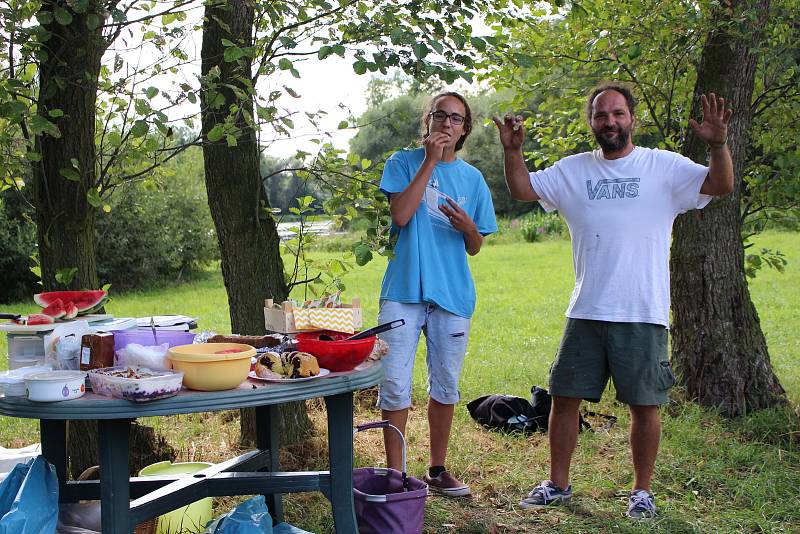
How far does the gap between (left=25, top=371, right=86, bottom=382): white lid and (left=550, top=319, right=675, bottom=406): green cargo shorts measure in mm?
2262

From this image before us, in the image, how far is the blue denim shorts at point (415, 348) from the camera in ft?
12.2

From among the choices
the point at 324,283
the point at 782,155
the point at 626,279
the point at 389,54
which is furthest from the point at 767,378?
the point at 389,54

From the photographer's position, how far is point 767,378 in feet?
17.7

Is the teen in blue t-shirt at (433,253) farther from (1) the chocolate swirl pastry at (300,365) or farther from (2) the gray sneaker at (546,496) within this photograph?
(1) the chocolate swirl pastry at (300,365)

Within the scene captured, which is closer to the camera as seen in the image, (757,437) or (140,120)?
(140,120)

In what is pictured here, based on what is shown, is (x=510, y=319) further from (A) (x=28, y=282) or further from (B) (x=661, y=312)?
(A) (x=28, y=282)

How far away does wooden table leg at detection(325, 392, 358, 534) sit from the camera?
2.77m

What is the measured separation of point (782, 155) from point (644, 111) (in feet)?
3.78

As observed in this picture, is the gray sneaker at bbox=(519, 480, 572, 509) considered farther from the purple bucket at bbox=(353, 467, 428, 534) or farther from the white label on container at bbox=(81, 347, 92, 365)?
the white label on container at bbox=(81, 347, 92, 365)

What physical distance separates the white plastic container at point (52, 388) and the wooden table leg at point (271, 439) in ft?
3.56

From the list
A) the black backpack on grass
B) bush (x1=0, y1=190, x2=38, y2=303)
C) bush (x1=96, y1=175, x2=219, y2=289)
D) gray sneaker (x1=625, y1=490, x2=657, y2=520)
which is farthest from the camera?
bush (x1=96, y1=175, x2=219, y2=289)

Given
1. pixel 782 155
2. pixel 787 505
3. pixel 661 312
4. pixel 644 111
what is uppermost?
pixel 644 111

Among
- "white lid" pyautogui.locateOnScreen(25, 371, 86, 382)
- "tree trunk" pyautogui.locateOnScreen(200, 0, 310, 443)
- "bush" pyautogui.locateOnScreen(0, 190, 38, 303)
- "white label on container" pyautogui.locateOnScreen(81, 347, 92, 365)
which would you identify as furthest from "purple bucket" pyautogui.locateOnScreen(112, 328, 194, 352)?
"bush" pyautogui.locateOnScreen(0, 190, 38, 303)

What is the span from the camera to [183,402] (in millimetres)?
2311
